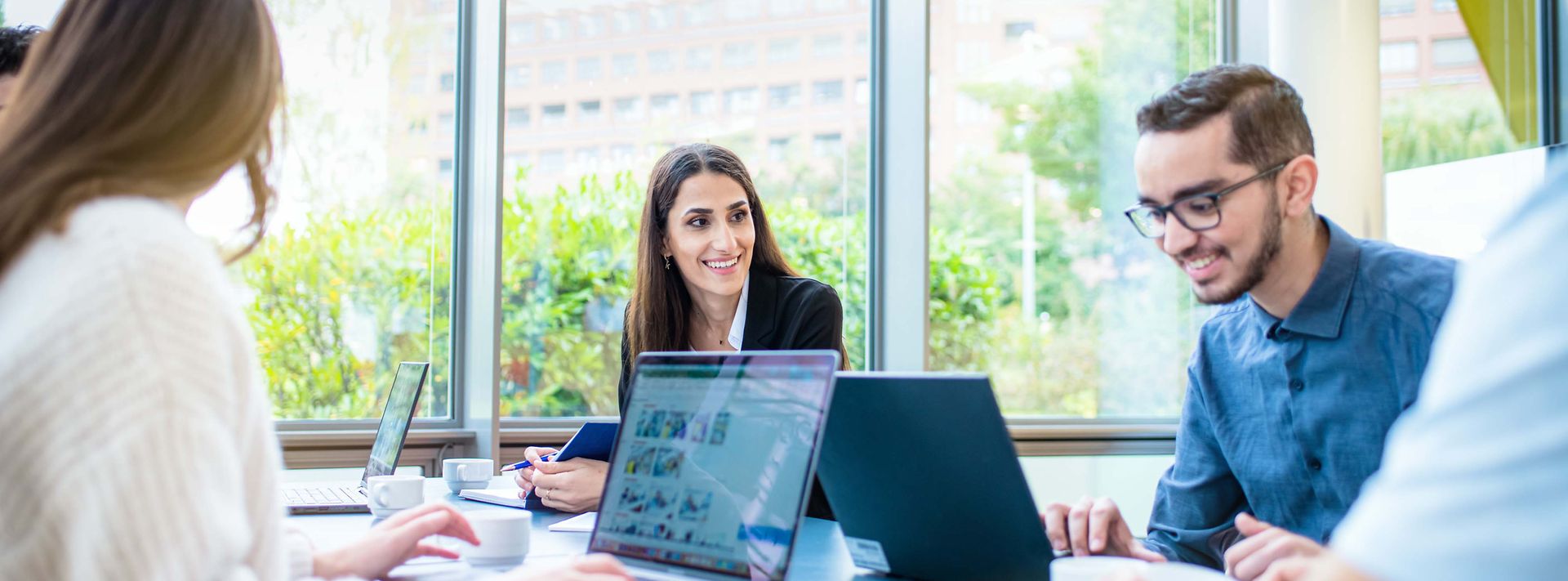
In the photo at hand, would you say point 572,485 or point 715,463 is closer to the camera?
point 715,463

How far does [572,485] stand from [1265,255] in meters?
1.21

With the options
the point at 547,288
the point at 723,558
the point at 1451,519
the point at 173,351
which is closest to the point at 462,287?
the point at 547,288

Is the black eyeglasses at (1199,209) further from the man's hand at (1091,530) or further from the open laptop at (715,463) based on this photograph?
the open laptop at (715,463)

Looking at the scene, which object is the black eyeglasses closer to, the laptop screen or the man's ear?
the man's ear

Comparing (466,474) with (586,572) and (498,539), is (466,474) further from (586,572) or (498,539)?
(586,572)

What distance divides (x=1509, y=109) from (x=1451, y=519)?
4839 mm

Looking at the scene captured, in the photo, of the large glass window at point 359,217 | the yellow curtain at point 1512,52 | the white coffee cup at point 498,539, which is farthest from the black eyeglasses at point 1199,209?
the yellow curtain at point 1512,52

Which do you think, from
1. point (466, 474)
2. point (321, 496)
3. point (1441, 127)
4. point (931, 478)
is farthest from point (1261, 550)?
point (1441, 127)

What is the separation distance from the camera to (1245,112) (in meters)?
1.83

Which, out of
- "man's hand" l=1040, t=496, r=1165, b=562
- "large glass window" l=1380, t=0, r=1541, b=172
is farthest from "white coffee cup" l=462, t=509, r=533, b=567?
"large glass window" l=1380, t=0, r=1541, b=172

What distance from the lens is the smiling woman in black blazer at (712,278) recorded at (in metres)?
2.52

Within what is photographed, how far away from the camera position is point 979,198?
14.2 ft

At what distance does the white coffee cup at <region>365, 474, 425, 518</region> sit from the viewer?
72.2 inches

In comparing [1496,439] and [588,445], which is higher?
[1496,439]
